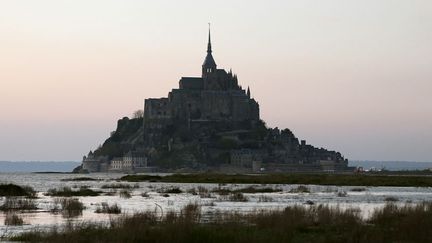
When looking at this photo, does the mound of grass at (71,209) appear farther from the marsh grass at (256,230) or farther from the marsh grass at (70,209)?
the marsh grass at (256,230)

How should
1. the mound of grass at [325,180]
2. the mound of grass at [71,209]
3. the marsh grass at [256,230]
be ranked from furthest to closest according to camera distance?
the mound of grass at [325,180] → the mound of grass at [71,209] → the marsh grass at [256,230]

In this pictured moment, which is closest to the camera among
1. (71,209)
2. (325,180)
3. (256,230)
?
(256,230)

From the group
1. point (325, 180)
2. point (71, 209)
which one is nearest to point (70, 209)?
point (71, 209)

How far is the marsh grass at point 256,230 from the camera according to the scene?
2103 cm

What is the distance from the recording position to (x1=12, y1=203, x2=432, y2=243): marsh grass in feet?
69.0

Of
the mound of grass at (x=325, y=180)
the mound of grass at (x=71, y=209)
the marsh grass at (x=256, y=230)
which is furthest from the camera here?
the mound of grass at (x=325, y=180)

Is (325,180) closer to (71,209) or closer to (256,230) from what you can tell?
(71,209)

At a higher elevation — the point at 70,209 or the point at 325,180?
the point at 325,180

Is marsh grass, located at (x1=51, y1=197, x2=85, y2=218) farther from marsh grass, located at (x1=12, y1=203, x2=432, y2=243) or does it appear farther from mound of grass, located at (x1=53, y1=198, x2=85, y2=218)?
marsh grass, located at (x1=12, y1=203, x2=432, y2=243)

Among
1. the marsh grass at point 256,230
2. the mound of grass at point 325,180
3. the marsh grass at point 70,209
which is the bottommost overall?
the marsh grass at point 256,230

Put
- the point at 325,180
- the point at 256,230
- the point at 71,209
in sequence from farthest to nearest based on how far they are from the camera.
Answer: the point at 325,180 < the point at 71,209 < the point at 256,230

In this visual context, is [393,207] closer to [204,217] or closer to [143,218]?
[204,217]

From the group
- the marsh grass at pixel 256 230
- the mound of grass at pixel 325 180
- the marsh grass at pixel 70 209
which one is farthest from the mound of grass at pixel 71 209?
the mound of grass at pixel 325 180

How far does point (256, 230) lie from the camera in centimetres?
2353
